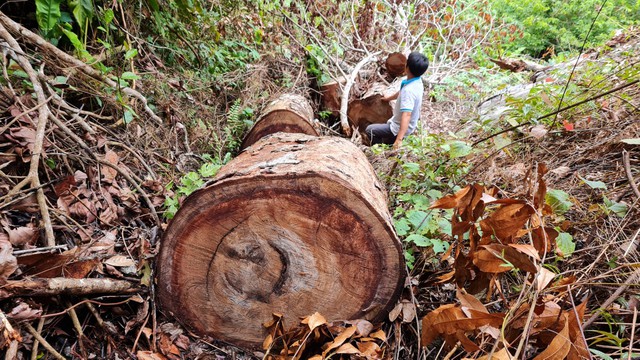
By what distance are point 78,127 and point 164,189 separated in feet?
2.10

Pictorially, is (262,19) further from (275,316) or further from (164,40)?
(275,316)

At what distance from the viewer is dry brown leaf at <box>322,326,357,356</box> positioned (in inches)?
56.1

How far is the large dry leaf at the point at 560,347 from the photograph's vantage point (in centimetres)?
110

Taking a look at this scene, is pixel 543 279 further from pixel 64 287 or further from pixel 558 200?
pixel 64 287

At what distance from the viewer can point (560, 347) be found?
1.11 m

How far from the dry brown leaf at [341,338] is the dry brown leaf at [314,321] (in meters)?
0.08

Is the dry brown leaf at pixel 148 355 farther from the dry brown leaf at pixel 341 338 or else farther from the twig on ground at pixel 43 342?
the dry brown leaf at pixel 341 338

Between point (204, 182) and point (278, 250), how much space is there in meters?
0.95

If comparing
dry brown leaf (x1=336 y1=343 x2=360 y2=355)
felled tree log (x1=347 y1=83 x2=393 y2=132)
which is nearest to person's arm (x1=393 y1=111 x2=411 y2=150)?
felled tree log (x1=347 y1=83 x2=393 y2=132)

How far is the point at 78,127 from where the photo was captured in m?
2.27

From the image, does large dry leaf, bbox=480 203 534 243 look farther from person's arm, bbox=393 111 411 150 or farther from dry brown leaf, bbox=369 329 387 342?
person's arm, bbox=393 111 411 150

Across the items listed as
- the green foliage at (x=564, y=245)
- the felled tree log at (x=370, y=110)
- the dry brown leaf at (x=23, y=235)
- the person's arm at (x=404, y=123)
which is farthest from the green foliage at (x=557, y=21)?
the dry brown leaf at (x=23, y=235)

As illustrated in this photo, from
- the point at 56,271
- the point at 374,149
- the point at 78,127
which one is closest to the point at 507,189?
the point at 374,149

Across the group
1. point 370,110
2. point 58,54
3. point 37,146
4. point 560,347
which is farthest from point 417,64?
point 37,146
